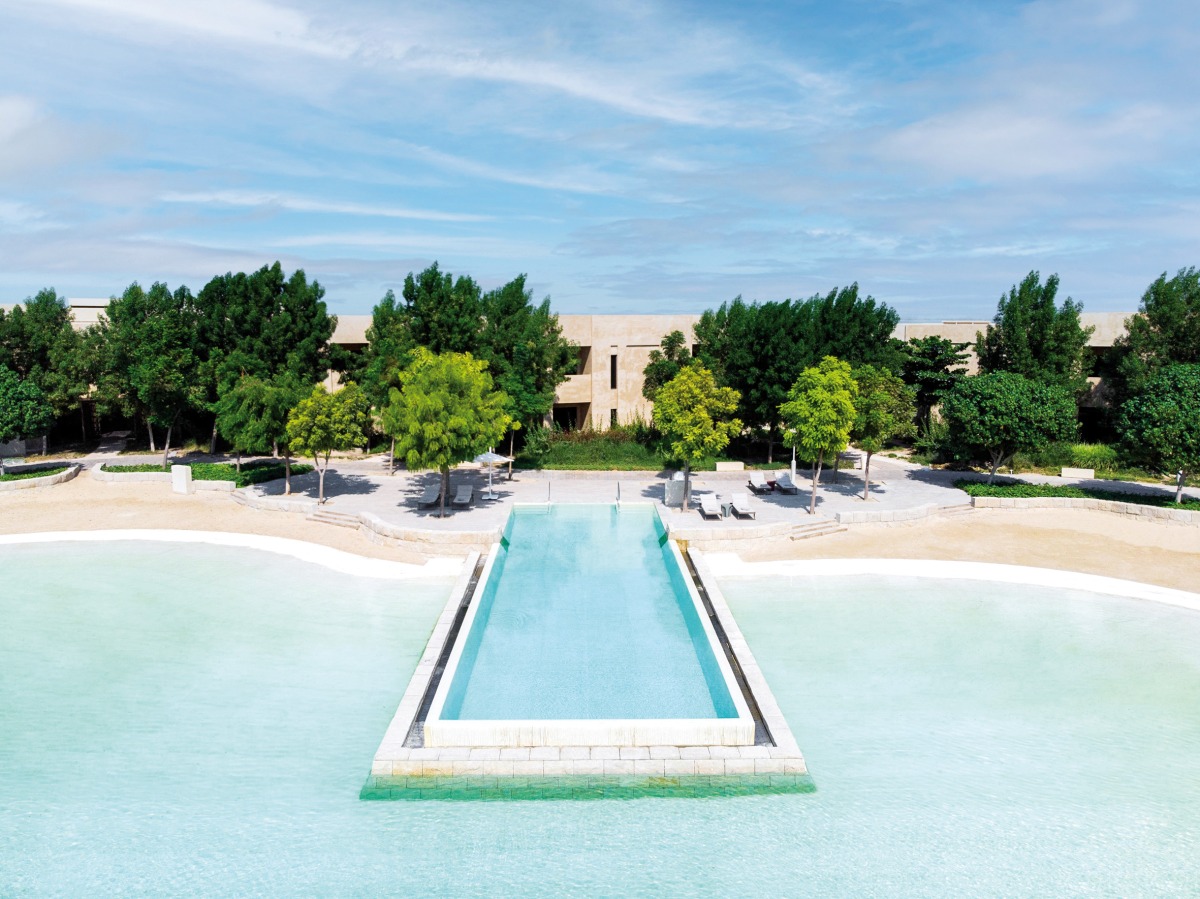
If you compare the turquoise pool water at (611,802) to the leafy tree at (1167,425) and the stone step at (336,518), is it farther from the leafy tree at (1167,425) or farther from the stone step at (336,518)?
the leafy tree at (1167,425)

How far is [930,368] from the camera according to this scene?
37.4 metres

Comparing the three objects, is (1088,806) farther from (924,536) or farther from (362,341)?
(362,341)

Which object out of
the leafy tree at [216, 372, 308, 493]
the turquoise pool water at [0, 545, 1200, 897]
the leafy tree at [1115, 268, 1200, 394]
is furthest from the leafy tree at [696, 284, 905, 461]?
the leafy tree at [216, 372, 308, 493]

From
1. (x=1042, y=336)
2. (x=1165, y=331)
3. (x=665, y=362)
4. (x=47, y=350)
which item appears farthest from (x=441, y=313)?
(x=1165, y=331)

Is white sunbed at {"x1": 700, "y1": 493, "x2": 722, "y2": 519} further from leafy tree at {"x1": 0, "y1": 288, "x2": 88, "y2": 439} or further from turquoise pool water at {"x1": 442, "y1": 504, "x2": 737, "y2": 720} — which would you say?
leafy tree at {"x1": 0, "y1": 288, "x2": 88, "y2": 439}

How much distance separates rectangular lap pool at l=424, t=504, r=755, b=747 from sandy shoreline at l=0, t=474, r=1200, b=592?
3.76 metres

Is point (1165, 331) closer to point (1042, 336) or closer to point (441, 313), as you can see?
point (1042, 336)

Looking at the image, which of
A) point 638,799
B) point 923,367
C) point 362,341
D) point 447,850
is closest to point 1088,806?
point 638,799

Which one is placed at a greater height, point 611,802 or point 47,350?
point 47,350

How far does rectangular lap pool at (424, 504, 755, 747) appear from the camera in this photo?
10859 mm

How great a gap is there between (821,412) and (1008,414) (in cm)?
747

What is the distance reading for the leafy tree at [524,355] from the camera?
98.2 feet

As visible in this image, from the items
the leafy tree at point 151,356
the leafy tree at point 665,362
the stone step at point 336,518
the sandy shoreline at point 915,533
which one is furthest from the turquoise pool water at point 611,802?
the leafy tree at point 665,362

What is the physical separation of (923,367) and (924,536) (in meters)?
17.0
